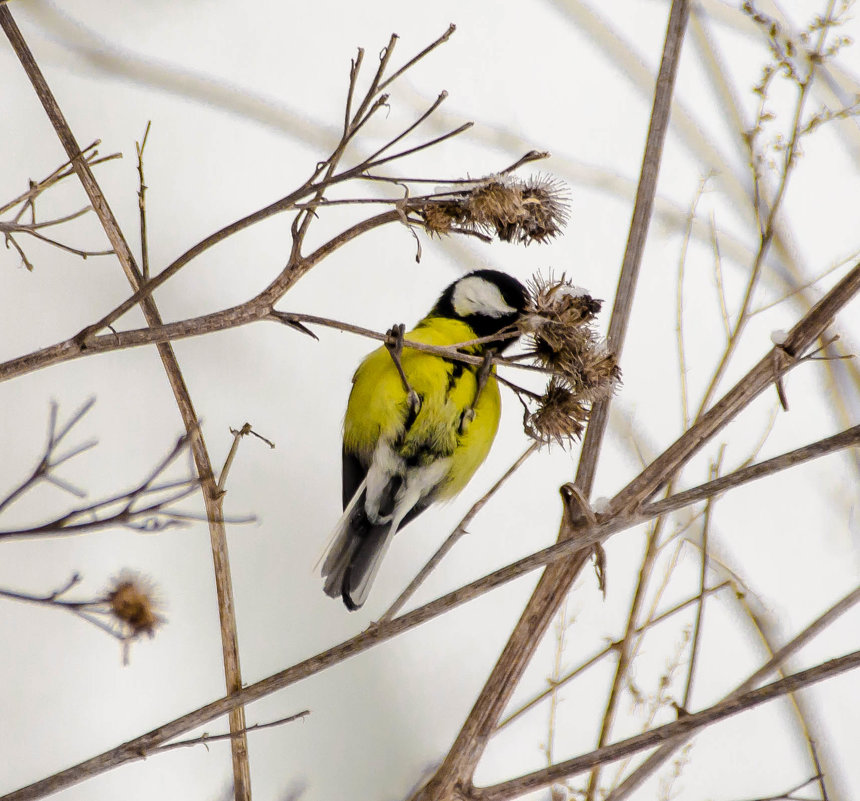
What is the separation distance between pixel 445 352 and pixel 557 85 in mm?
630

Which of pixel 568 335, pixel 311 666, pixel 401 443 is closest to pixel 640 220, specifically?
pixel 568 335

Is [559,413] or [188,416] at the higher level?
[188,416]

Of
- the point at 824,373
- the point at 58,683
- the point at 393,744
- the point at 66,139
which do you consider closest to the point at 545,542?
the point at 393,744

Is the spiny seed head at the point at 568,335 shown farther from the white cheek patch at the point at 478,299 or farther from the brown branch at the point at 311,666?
the white cheek patch at the point at 478,299

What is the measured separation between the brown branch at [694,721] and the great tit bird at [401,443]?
27 centimetres

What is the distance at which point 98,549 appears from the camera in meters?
0.76

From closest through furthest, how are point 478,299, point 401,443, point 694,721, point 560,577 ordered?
point 694,721, point 560,577, point 401,443, point 478,299

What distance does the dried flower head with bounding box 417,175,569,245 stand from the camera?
430 mm

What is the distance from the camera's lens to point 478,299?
81 centimetres

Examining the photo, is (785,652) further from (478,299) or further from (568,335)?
(478,299)

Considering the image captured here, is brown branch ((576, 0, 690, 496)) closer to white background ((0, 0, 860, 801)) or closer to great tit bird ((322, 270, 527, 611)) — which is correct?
great tit bird ((322, 270, 527, 611))

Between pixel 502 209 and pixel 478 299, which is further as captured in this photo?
pixel 478 299

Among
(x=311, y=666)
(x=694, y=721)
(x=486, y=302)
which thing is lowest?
(x=694, y=721)

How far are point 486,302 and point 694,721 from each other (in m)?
0.46
